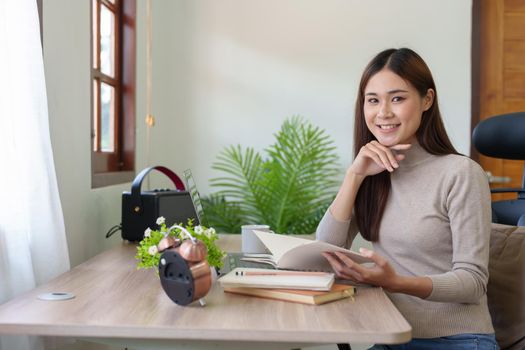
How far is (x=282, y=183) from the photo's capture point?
Result: 3.87 meters

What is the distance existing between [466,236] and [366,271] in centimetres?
28

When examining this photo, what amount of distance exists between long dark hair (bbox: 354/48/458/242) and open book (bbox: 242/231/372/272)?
286 mm

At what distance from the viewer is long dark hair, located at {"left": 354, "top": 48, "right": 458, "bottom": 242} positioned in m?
1.77

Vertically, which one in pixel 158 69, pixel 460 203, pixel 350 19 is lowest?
pixel 460 203

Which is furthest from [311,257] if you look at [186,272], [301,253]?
[186,272]

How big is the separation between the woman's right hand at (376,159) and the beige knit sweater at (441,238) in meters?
0.05

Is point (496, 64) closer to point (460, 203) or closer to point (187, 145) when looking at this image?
point (187, 145)

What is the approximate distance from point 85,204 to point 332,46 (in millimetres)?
2296

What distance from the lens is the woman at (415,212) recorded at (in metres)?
1.54

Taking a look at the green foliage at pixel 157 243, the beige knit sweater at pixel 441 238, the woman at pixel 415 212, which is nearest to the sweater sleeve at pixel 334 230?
the woman at pixel 415 212

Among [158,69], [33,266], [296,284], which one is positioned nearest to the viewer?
[296,284]

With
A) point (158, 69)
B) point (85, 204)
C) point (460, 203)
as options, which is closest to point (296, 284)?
point (460, 203)

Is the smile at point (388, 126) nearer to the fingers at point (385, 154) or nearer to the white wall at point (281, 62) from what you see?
the fingers at point (385, 154)

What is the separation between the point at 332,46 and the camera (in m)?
4.28
